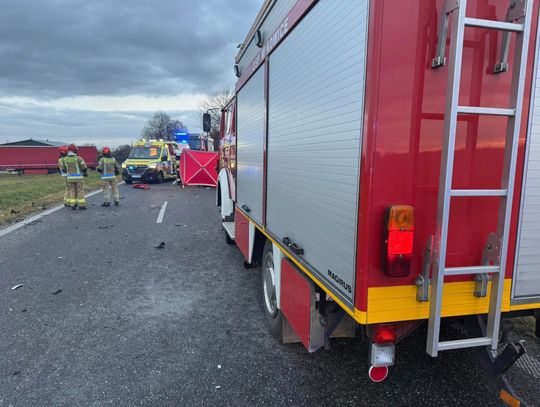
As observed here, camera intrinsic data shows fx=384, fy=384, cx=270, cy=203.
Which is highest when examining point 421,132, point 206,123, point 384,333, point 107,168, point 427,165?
point 206,123

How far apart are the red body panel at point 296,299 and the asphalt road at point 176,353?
1.58 ft

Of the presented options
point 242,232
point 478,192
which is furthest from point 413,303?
point 242,232

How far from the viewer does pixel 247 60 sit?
4543 mm

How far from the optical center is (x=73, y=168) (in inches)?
443

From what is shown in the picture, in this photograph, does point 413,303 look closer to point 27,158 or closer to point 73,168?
point 73,168

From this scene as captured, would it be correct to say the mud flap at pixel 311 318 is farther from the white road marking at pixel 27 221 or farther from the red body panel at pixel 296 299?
the white road marking at pixel 27 221

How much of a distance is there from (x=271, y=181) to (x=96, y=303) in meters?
2.58

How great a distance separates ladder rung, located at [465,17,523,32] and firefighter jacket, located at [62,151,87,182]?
11.4m

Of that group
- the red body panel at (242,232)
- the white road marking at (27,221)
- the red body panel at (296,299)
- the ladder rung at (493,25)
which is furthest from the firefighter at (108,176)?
the ladder rung at (493,25)

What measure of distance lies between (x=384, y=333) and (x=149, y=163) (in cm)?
1897

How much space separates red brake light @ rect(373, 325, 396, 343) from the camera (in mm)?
2068

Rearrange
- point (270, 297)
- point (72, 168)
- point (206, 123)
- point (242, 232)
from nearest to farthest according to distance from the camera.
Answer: point (270, 297), point (242, 232), point (206, 123), point (72, 168)

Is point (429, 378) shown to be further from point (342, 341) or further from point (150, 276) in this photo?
point (150, 276)

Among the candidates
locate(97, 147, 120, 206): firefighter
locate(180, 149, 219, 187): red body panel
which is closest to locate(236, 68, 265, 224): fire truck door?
locate(180, 149, 219, 187): red body panel
